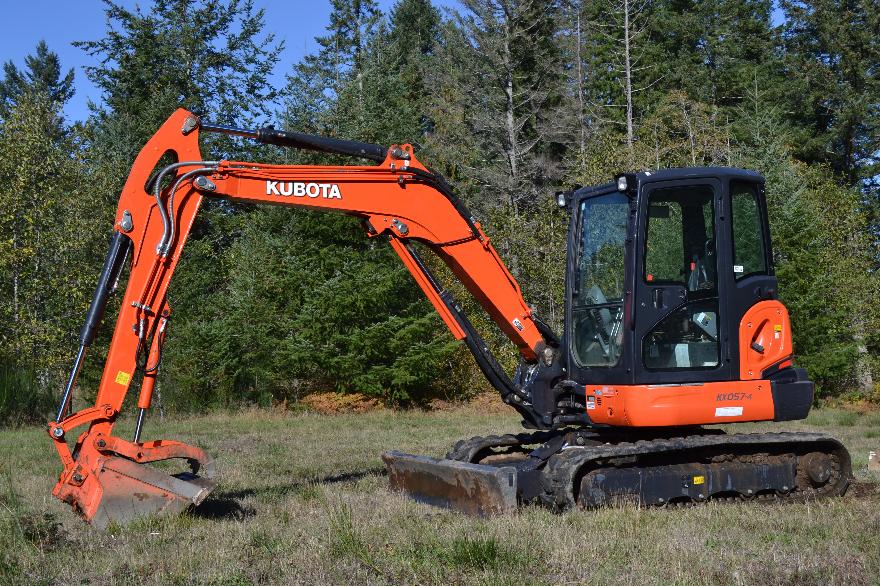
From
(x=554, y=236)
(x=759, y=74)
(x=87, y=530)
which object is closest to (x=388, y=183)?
(x=87, y=530)

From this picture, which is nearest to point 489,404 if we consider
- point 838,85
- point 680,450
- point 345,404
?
point 345,404

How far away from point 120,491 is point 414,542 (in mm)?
2377

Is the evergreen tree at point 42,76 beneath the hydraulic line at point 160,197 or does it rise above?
above

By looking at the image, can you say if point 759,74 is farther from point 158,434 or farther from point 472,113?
point 158,434

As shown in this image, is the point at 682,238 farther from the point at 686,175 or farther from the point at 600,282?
the point at 600,282

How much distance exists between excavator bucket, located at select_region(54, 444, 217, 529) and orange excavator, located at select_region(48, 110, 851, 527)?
17 millimetres

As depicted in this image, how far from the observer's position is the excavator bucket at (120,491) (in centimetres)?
725

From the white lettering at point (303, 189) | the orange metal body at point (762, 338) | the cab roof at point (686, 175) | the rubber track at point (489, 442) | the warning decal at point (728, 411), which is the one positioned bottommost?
the rubber track at point (489, 442)

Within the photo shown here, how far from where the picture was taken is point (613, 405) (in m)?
8.25

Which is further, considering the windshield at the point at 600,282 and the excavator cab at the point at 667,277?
the windshield at the point at 600,282

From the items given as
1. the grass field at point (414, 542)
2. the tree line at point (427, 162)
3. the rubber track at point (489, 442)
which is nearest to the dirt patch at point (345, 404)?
the tree line at point (427, 162)

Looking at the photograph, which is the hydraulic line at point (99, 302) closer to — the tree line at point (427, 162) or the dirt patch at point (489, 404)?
the tree line at point (427, 162)

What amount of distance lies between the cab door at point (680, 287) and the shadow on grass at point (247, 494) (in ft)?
11.7

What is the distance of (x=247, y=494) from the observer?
9.38 metres
